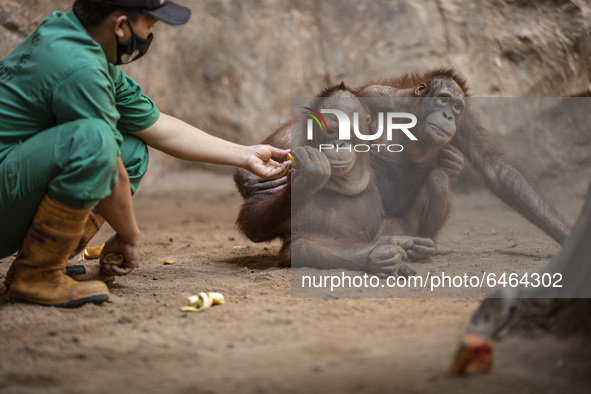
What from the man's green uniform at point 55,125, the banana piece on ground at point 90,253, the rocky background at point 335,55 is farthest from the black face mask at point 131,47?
the rocky background at point 335,55

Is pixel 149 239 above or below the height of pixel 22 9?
below

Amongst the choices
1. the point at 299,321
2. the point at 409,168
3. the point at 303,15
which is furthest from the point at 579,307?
the point at 303,15

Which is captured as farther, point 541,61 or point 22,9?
point 541,61

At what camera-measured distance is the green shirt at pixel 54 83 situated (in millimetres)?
1896

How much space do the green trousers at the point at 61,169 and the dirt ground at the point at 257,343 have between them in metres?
0.36

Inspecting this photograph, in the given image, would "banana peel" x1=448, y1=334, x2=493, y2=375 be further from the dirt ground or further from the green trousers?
the green trousers

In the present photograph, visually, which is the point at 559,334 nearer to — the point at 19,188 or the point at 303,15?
the point at 19,188

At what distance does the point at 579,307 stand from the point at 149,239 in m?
2.68

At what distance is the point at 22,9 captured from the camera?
13.7 feet

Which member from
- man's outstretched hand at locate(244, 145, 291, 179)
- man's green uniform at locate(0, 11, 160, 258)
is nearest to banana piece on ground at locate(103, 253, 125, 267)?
man's green uniform at locate(0, 11, 160, 258)

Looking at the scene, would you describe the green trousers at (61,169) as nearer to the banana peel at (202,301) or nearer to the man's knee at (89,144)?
the man's knee at (89,144)

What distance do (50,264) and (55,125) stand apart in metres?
0.46

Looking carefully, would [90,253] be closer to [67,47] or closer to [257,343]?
[67,47]

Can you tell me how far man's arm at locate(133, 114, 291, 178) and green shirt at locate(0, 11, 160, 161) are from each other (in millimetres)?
371
